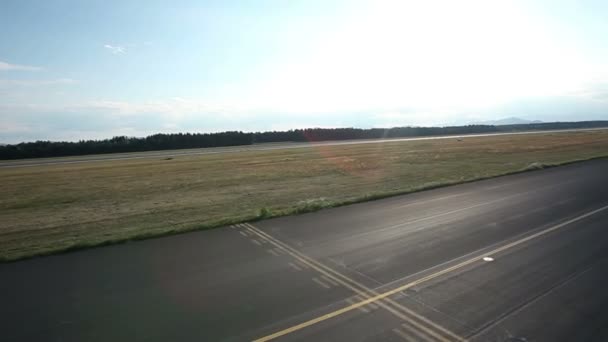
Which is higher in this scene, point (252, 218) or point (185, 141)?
point (185, 141)

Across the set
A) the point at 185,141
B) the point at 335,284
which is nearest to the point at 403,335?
the point at 335,284

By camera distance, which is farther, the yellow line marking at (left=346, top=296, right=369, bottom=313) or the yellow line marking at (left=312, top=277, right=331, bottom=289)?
the yellow line marking at (left=312, top=277, right=331, bottom=289)

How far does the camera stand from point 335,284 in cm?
707

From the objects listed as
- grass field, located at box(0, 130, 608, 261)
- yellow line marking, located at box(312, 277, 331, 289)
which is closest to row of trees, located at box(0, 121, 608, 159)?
grass field, located at box(0, 130, 608, 261)

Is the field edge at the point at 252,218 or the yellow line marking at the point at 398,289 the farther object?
the field edge at the point at 252,218

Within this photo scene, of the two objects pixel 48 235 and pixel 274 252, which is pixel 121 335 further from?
pixel 48 235

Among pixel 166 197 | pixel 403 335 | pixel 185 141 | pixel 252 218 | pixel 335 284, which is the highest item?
pixel 185 141

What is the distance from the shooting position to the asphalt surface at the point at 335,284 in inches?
218

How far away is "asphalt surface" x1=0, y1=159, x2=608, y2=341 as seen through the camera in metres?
5.54

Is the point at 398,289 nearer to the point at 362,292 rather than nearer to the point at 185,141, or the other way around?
the point at 362,292

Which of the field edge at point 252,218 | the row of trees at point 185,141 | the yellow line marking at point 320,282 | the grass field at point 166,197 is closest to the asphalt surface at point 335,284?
the yellow line marking at point 320,282

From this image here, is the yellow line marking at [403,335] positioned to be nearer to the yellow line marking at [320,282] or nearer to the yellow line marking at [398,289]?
the yellow line marking at [398,289]

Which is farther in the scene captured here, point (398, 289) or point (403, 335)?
point (398, 289)

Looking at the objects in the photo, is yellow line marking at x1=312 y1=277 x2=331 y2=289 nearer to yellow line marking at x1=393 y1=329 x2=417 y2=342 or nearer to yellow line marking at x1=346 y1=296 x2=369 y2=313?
yellow line marking at x1=346 y1=296 x2=369 y2=313
